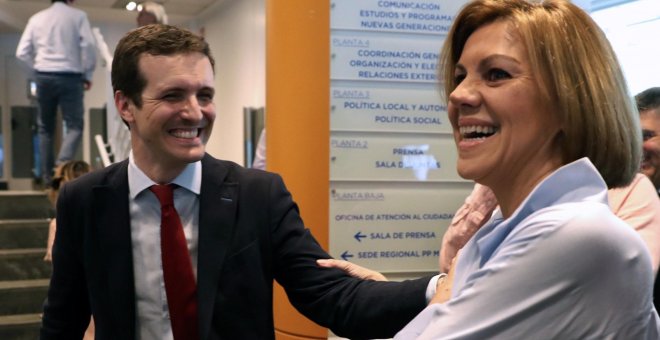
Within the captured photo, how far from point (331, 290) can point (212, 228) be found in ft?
1.13

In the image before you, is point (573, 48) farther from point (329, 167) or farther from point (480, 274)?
point (329, 167)

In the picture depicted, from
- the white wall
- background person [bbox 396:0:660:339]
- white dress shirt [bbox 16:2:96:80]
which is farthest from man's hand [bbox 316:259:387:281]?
the white wall

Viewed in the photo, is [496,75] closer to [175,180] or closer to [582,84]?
[582,84]

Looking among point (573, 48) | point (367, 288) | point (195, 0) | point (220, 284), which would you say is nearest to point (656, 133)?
point (367, 288)

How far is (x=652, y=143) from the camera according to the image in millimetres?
2344

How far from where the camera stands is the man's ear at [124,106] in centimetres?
183

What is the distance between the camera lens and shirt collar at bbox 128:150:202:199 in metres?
1.75

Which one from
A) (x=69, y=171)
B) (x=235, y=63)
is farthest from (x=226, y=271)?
(x=235, y=63)

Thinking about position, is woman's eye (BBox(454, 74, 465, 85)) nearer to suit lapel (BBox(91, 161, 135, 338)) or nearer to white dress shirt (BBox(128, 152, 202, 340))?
white dress shirt (BBox(128, 152, 202, 340))

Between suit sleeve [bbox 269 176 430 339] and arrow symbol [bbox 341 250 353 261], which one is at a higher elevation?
suit sleeve [bbox 269 176 430 339]

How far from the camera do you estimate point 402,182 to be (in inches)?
120

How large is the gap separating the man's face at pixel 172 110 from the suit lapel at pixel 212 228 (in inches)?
3.1

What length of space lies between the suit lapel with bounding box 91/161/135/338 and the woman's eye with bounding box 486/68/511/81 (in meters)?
1.02

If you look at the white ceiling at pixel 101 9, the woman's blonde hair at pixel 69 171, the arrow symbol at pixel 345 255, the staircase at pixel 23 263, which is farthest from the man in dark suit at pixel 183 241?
the white ceiling at pixel 101 9
